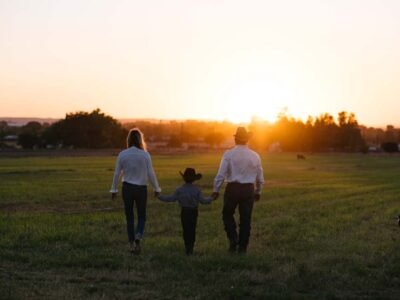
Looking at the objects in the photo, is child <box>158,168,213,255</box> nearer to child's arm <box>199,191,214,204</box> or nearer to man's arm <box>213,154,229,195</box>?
child's arm <box>199,191,214,204</box>

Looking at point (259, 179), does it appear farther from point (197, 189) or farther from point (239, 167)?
point (197, 189)

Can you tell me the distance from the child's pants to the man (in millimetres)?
527

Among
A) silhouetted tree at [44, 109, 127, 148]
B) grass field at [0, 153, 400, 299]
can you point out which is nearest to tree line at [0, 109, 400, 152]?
silhouetted tree at [44, 109, 127, 148]

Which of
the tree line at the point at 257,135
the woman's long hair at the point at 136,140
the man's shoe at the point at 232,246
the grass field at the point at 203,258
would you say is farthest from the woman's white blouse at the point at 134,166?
the tree line at the point at 257,135

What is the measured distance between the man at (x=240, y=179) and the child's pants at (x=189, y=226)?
527 mm

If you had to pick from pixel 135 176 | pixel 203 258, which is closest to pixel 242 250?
pixel 203 258

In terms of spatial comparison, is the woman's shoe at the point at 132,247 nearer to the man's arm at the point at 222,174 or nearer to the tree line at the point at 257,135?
the man's arm at the point at 222,174

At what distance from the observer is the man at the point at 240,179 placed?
1175 centimetres

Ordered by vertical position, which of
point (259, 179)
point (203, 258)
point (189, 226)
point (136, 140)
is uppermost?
point (136, 140)

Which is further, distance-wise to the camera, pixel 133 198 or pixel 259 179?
pixel 259 179

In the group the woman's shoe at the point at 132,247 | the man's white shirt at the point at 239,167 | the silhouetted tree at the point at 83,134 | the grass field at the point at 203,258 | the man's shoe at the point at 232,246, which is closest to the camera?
the grass field at the point at 203,258

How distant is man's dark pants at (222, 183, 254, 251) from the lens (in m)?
11.8

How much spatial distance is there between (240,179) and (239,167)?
0.71 ft

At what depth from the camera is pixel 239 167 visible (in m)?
11.7
